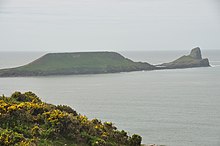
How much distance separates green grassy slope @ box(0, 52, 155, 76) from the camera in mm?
130012

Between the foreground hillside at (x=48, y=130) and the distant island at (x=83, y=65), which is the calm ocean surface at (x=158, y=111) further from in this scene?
the distant island at (x=83, y=65)

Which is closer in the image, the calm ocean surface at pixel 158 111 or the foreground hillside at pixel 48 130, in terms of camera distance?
the foreground hillside at pixel 48 130

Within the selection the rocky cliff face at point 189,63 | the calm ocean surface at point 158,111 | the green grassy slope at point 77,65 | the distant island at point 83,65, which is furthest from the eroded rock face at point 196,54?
the calm ocean surface at point 158,111

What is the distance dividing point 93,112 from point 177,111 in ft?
35.9

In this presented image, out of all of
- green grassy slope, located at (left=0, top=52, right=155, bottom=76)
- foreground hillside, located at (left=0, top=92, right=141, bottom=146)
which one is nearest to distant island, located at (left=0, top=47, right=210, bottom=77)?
green grassy slope, located at (left=0, top=52, right=155, bottom=76)

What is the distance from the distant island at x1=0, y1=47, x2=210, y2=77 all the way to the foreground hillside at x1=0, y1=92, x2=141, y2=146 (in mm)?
106610

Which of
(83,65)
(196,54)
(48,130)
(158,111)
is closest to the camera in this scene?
(48,130)

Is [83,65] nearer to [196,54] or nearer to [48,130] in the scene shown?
[196,54]

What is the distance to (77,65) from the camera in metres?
145

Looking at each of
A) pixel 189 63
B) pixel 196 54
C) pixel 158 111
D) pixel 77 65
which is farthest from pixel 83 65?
pixel 158 111

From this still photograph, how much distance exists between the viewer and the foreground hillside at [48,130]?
1433 centimetres

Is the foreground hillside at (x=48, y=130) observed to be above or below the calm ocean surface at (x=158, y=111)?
above

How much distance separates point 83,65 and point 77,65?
2.37 metres

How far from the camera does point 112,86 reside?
87.1 metres
